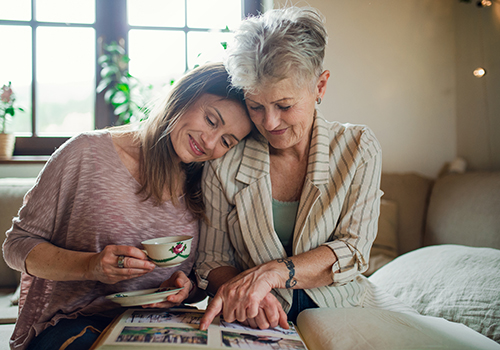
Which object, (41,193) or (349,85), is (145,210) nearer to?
(41,193)

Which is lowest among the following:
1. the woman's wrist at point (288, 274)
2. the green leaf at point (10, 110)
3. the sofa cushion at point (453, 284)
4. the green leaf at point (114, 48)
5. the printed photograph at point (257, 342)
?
the sofa cushion at point (453, 284)

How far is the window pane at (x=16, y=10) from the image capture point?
8.02 ft

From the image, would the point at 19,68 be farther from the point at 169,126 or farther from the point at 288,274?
the point at 288,274

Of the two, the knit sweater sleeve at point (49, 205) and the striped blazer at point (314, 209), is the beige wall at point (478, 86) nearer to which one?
the striped blazer at point (314, 209)

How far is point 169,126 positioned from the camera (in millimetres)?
1111

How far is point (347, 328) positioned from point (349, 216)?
0.35 meters

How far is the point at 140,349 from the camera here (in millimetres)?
664

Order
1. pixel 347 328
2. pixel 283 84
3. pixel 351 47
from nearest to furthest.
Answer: pixel 347 328, pixel 283 84, pixel 351 47

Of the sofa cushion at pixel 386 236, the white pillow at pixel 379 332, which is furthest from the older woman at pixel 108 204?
the sofa cushion at pixel 386 236

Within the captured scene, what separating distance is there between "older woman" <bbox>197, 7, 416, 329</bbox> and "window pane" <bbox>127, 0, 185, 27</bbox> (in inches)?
71.4

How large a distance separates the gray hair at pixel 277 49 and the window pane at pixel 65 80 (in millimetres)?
1903

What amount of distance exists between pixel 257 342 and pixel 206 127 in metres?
0.63

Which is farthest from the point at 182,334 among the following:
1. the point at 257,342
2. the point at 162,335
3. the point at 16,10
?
the point at 16,10

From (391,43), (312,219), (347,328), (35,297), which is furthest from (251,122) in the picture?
(391,43)
